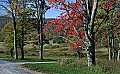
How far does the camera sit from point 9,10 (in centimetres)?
4762

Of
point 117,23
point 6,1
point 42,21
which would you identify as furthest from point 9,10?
point 117,23

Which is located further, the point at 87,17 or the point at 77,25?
the point at 77,25

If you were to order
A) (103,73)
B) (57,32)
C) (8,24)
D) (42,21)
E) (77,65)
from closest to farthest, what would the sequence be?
(103,73)
(77,65)
(57,32)
(42,21)
(8,24)

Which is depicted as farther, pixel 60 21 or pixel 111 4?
pixel 60 21

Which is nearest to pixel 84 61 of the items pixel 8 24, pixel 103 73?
pixel 103 73

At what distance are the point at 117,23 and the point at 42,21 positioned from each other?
2062 centimetres

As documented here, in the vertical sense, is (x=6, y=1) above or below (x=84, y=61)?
above

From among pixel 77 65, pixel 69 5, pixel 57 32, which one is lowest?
pixel 77 65

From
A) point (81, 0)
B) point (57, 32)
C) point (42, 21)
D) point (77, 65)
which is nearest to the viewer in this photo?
point (81, 0)

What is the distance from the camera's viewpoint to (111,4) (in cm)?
2523

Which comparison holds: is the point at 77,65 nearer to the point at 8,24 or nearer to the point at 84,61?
the point at 84,61

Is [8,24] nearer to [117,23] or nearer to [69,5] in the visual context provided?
[117,23]

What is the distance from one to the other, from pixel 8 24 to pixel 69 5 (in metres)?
42.4

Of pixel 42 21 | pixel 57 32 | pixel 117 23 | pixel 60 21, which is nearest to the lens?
pixel 60 21
